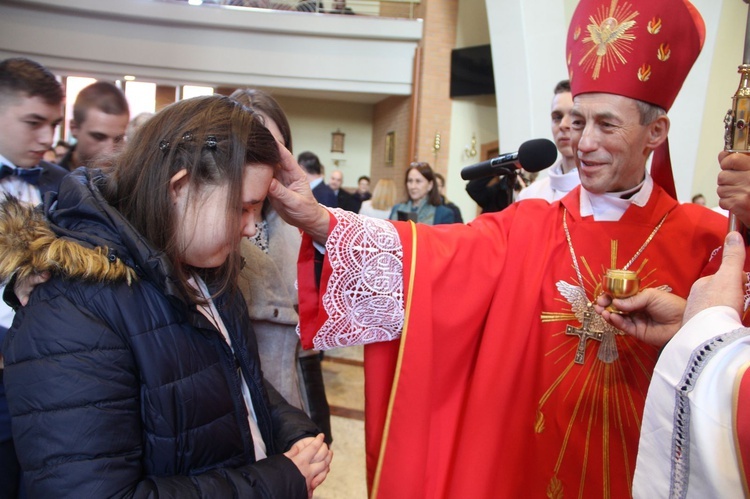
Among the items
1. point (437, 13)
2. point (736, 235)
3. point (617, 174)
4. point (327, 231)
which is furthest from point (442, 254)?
point (437, 13)

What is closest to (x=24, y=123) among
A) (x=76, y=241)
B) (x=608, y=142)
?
(x=76, y=241)

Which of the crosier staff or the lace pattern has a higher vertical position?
the crosier staff

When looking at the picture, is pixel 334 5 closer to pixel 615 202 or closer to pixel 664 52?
pixel 664 52

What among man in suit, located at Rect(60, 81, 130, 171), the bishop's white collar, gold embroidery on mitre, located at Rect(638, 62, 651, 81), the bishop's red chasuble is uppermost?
gold embroidery on mitre, located at Rect(638, 62, 651, 81)

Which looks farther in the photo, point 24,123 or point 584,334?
point 24,123

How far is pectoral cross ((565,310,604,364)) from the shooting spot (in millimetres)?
1468

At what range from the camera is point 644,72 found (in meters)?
1.55

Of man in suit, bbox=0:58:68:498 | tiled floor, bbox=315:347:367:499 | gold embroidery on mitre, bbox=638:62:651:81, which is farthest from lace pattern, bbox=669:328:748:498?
tiled floor, bbox=315:347:367:499

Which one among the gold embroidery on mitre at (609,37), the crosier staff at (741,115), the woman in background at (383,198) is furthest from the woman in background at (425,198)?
the crosier staff at (741,115)

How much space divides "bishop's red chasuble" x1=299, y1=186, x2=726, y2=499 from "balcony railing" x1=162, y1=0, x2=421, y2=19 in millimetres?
9988

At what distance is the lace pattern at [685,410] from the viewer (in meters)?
0.94

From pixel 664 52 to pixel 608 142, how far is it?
1.09 feet

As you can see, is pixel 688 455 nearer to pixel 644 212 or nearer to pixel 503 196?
pixel 644 212

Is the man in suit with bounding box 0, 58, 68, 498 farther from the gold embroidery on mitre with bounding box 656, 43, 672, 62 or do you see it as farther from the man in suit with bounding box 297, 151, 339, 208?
the man in suit with bounding box 297, 151, 339, 208
